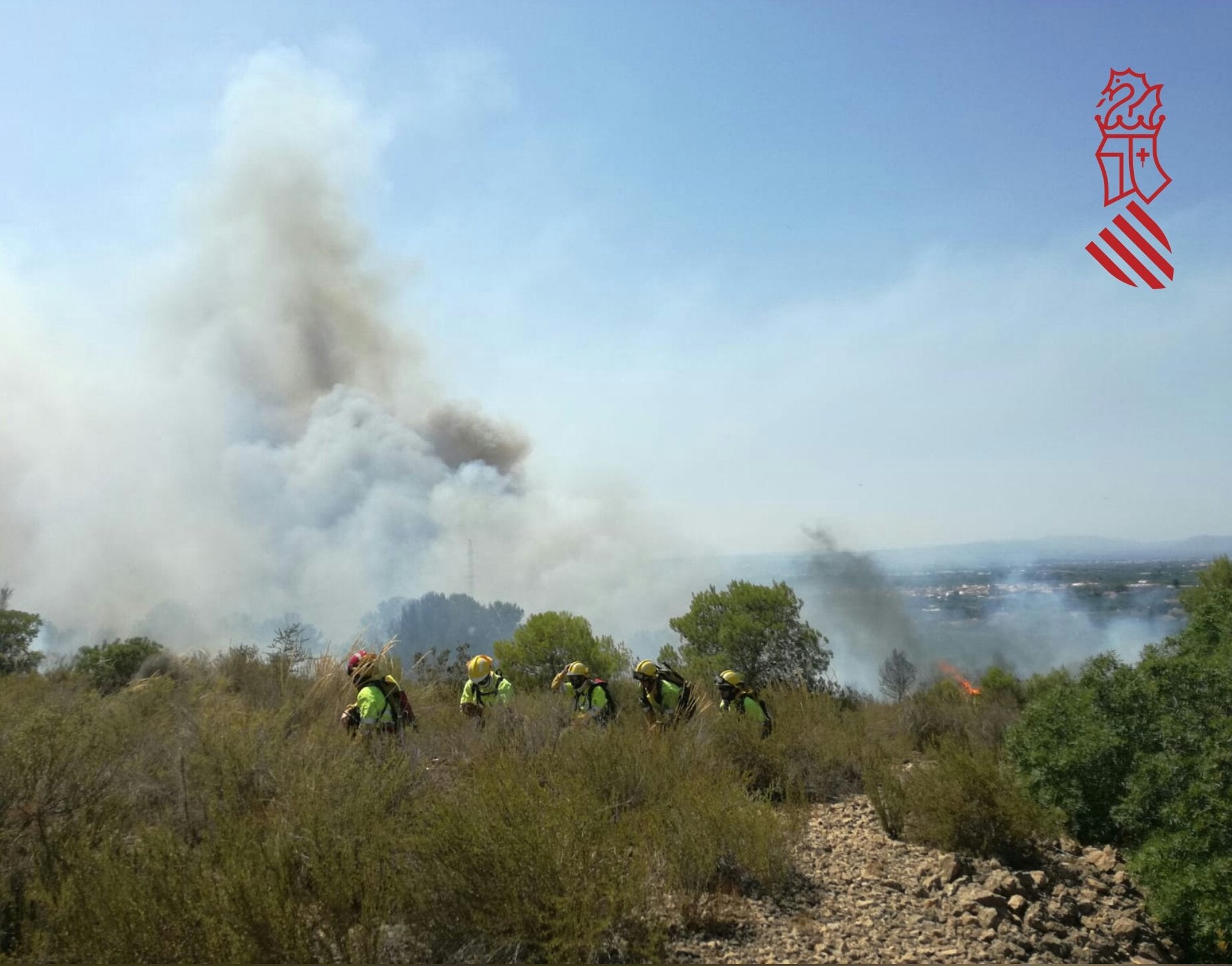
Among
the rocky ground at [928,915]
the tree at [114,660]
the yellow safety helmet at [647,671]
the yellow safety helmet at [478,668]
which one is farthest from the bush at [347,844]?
the tree at [114,660]

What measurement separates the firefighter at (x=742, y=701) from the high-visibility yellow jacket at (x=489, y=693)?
2308 mm

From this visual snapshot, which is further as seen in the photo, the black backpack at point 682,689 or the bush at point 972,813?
the black backpack at point 682,689

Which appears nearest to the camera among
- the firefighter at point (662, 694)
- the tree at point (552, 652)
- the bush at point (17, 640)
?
the firefighter at point (662, 694)

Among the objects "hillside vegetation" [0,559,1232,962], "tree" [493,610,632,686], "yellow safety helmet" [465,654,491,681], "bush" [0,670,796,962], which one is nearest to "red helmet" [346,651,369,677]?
"hillside vegetation" [0,559,1232,962]

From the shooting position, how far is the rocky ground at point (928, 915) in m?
3.59

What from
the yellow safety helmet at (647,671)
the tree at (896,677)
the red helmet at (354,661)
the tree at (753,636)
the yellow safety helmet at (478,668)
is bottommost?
the tree at (896,677)

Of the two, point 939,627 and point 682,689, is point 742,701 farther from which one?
point 939,627

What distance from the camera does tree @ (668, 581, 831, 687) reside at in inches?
526

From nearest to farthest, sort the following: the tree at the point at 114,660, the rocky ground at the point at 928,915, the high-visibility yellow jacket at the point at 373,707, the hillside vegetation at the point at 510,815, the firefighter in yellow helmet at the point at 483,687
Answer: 1. the hillside vegetation at the point at 510,815
2. the rocky ground at the point at 928,915
3. the high-visibility yellow jacket at the point at 373,707
4. the firefighter in yellow helmet at the point at 483,687
5. the tree at the point at 114,660

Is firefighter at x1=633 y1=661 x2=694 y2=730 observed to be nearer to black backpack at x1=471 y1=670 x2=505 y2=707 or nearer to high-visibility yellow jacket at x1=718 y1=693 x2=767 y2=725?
high-visibility yellow jacket at x1=718 y1=693 x2=767 y2=725

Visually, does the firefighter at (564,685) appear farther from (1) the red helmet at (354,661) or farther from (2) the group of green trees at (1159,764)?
(2) the group of green trees at (1159,764)

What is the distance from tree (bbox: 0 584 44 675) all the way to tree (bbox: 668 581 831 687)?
38.6 feet

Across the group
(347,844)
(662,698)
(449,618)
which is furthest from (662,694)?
(449,618)

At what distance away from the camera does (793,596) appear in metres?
14.5
